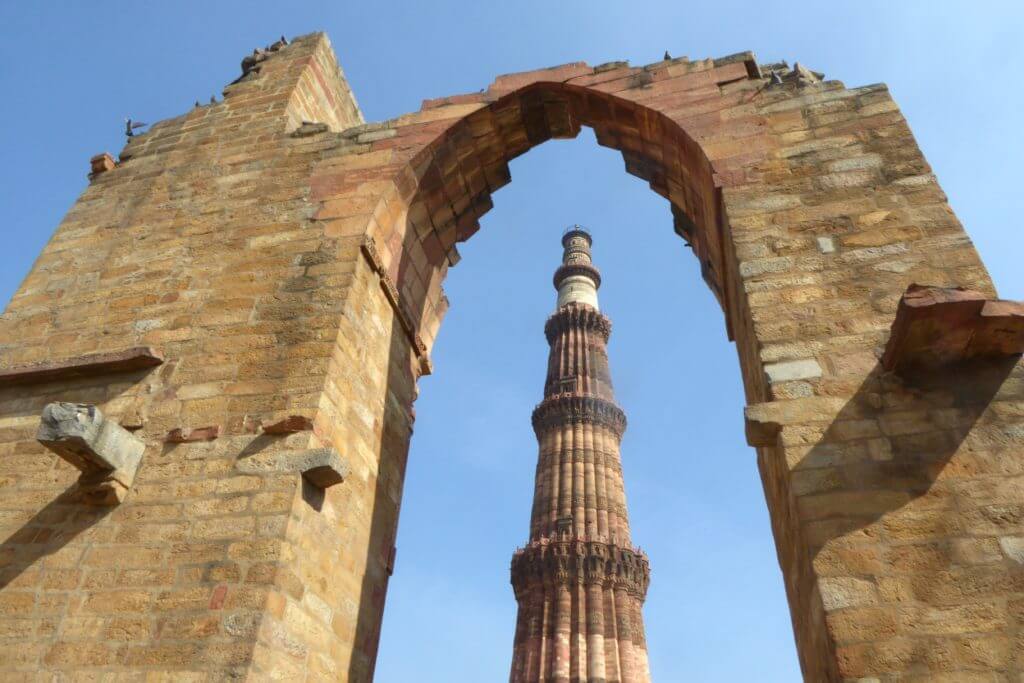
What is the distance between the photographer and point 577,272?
2862 centimetres

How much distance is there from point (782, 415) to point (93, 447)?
11.6 feet

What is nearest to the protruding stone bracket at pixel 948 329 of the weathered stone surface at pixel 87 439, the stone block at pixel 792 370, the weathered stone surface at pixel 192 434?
the stone block at pixel 792 370

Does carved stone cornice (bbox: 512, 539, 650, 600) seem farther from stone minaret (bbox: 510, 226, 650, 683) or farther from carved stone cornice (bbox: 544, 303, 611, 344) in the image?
carved stone cornice (bbox: 544, 303, 611, 344)

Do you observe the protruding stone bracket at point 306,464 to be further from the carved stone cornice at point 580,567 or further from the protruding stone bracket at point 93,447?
the carved stone cornice at point 580,567

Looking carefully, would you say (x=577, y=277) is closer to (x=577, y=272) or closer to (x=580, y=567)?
(x=577, y=272)

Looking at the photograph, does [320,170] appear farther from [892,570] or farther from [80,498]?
[892,570]

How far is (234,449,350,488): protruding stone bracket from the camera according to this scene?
3.84m

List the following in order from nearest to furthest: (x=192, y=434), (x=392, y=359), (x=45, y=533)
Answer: (x=45, y=533) → (x=192, y=434) → (x=392, y=359)

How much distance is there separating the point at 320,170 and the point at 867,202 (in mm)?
4110

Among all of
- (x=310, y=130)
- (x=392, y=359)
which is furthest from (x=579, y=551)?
(x=310, y=130)

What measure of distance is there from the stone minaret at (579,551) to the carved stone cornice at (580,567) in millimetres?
26

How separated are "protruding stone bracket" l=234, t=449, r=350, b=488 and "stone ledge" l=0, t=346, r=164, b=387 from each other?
3.94ft

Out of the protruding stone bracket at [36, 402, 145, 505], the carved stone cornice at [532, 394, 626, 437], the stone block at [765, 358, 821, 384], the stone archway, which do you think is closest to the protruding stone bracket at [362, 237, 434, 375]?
the stone archway

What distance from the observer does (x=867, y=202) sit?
4613 mm
